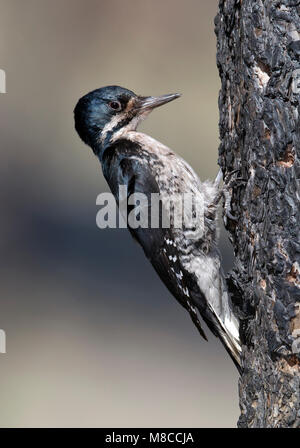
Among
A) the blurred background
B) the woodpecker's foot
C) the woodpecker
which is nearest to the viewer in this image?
the woodpecker's foot

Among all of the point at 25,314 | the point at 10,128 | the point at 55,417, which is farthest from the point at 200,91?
the point at 55,417

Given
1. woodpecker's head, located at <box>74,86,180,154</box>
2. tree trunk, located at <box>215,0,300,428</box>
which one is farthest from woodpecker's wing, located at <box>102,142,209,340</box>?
tree trunk, located at <box>215,0,300,428</box>

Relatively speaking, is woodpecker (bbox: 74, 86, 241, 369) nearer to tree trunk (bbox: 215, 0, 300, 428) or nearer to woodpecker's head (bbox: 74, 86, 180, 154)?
woodpecker's head (bbox: 74, 86, 180, 154)

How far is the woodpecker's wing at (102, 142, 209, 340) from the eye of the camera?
330cm

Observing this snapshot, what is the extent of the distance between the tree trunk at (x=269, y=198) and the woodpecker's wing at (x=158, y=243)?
1.70 feet

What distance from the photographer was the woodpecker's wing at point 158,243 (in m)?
3.30

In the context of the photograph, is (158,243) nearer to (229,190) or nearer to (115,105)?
(229,190)

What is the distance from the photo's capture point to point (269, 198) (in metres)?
2.57

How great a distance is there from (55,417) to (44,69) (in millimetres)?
4305

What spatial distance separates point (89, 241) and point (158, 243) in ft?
13.1

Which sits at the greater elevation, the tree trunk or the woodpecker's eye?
the woodpecker's eye

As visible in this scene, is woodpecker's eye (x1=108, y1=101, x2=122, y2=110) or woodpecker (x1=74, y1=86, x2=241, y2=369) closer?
woodpecker (x1=74, y1=86, x2=241, y2=369)

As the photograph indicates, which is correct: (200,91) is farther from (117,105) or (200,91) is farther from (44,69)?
(117,105)

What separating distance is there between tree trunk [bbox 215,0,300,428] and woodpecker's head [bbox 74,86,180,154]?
3.08 feet
